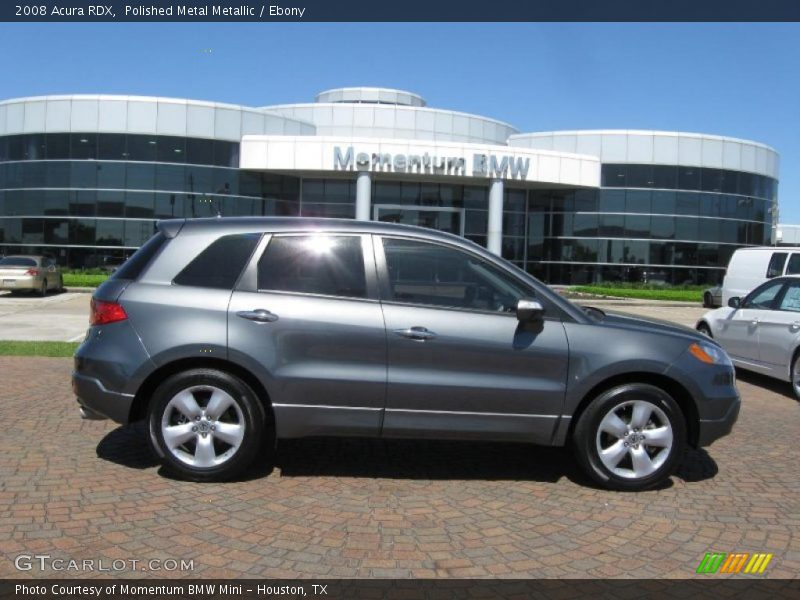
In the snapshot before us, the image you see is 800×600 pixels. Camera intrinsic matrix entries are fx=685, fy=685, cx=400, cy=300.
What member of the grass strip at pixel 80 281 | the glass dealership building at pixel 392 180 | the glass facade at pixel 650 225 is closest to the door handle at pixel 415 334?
the grass strip at pixel 80 281

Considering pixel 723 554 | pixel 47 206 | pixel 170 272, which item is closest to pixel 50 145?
pixel 47 206

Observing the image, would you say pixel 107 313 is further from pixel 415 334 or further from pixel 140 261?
pixel 415 334

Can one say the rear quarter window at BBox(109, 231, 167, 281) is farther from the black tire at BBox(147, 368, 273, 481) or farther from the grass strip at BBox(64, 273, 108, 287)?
the grass strip at BBox(64, 273, 108, 287)

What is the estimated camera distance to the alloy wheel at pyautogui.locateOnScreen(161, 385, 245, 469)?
15.4ft

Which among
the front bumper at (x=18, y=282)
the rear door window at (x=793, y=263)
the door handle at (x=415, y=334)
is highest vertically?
the rear door window at (x=793, y=263)

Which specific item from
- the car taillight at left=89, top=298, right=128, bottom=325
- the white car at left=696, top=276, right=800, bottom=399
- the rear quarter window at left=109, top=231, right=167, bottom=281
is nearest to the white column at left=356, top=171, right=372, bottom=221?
the white car at left=696, top=276, right=800, bottom=399

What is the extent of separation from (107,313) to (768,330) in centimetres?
788

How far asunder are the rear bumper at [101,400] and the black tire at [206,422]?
18 cm

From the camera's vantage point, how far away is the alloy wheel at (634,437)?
478 centimetres

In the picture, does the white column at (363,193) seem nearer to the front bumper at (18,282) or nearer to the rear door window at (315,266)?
the front bumper at (18,282)

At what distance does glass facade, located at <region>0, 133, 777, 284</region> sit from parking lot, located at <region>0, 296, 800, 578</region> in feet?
90.7

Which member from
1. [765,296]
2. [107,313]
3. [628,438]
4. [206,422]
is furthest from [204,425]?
[765,296]
